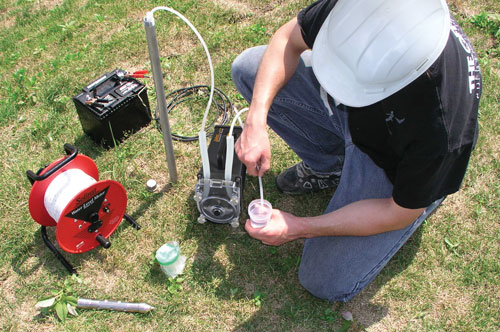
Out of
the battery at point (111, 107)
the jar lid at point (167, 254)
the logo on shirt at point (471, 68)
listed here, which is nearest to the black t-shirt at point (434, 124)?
the logo on shirt at point (471, 68)

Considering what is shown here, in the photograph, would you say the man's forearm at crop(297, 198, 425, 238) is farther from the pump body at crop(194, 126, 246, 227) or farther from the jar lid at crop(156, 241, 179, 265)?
the jar lid at crop(156, 241, 179, 265)

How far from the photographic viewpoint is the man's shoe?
10.7 feet

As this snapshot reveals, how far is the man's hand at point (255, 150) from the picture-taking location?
2.43 m

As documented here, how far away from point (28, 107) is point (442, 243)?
378 centimetres

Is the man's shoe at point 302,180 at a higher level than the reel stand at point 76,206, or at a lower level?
lower

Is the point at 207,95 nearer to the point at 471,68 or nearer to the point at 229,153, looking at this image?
the point at 229,153

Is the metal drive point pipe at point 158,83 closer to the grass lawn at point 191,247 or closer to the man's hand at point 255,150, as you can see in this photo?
the grass lawn at point 191,247

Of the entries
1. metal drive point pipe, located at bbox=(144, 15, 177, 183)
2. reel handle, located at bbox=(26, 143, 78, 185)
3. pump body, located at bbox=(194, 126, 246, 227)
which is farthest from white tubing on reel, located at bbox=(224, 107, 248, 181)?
reel handle, located at bbox=(26, 143, 78, 185)

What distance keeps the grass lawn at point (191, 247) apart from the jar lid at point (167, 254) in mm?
210

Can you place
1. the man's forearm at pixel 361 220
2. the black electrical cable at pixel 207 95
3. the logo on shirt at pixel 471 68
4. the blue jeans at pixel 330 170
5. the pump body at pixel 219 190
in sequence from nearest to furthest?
1. the logo on shirt at pixel 471 68
2. the man's forearm at pixel 361 220
3. the blue jeans at pixel 330 170
4. the pump body at pixel 219 190
5. the black electrical cable at pixel 207 95

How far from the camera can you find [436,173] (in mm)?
1979

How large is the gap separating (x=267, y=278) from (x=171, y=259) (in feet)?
2.25

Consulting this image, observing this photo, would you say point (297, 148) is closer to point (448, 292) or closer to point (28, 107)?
point (448, 292)

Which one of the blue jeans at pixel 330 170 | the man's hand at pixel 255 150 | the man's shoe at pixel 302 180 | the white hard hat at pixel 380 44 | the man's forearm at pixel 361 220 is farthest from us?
the man's shoe at pixel 302 180
